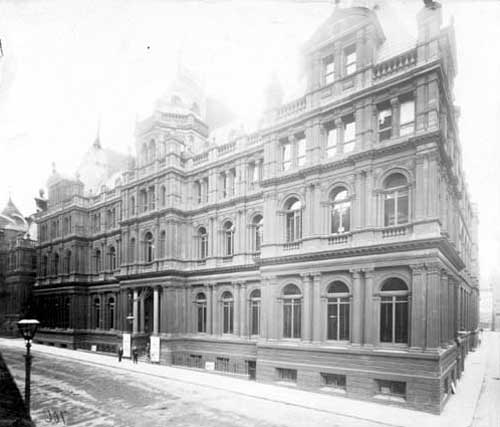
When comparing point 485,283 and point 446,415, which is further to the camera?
point 485,283

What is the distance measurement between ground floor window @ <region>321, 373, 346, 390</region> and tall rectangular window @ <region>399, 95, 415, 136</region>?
11882mm

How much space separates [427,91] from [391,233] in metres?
6.49

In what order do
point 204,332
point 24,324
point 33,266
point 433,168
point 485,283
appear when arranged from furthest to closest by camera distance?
point 485,283 < point 33,266 < point 204,332 < point 433,168 < point 24,324

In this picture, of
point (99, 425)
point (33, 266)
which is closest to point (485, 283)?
point (33, 266)

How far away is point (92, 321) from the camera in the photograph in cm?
3944

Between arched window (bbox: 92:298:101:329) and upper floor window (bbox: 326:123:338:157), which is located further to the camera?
arched window (bbox: 92:298:101:329)

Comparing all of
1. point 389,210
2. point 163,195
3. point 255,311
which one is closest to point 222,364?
point 255,311

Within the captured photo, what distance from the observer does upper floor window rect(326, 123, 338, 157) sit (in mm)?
20875

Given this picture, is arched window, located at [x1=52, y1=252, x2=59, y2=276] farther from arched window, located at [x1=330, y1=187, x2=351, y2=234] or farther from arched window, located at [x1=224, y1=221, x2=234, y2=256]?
arched window, located at [x1=330, y1=187, x2=351, y2=234]

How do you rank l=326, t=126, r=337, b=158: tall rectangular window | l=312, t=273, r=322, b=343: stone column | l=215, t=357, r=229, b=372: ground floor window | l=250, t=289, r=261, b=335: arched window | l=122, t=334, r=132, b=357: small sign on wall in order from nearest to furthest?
l=312, t=273, r=322, b=343: stone column → l=326, t=126, r=337, b=158: tall rectangular window → l=250, t=289, r=261, b=335: arched window → l=215, t=357, r=229, b=372: ground floor window → l=122, t=334, r=132, b=357: small sign on wall

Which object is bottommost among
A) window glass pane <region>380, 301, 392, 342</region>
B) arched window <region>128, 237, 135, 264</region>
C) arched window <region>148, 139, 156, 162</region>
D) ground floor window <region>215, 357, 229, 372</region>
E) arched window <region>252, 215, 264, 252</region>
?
ground floor window <region>215, 357, 229, 372</region>

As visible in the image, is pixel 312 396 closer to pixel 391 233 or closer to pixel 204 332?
pixel 391 233

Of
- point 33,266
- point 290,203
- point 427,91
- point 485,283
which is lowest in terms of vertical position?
point 485,283

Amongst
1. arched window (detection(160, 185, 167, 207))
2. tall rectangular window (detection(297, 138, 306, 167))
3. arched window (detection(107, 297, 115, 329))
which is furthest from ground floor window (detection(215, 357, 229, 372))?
arched window (detection(107, 297, 115, 329))
